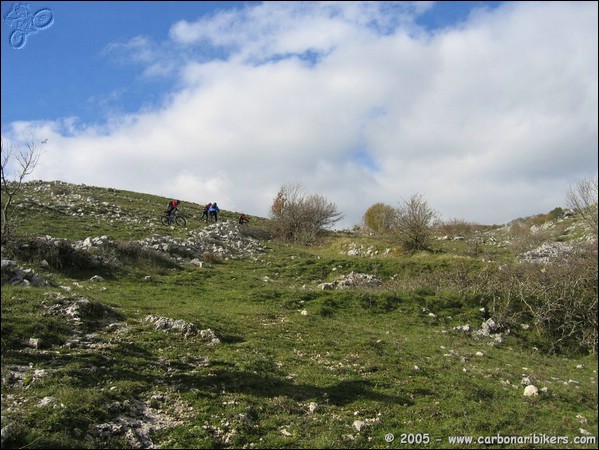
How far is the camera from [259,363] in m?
10.1

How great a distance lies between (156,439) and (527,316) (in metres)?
13.2

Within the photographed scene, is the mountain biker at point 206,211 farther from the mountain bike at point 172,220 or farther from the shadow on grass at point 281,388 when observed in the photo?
the shadow on grass at point 281,388

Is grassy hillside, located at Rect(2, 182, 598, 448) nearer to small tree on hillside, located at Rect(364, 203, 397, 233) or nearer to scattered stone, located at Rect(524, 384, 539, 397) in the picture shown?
scattered stone, located at Rect(524, 384, 539, 397)

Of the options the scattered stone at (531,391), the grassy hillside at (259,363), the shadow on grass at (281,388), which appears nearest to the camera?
the grassy hillside at (259,363)

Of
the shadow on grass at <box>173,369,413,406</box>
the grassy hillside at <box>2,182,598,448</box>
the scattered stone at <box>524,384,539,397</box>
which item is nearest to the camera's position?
the grassy hillside at <box>2,182,598,448</box>

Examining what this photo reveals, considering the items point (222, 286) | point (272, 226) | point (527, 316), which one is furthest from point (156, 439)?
point (272, 226)

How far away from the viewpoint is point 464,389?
9.48 meters

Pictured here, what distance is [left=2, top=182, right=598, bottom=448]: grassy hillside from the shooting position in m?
7.22

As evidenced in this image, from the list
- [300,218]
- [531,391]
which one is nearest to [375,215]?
[300,218]

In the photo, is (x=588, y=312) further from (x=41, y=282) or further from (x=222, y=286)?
(x=41, y=282)

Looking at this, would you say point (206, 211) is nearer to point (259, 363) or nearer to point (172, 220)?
point (172, 220)

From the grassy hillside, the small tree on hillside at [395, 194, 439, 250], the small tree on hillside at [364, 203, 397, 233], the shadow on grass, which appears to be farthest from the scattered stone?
the small tree on hillside at [364, 203, 397, 233]

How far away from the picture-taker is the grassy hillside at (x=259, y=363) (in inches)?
284

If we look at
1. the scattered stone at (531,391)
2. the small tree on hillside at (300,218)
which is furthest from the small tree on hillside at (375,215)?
the scattered stone at (531,391)
